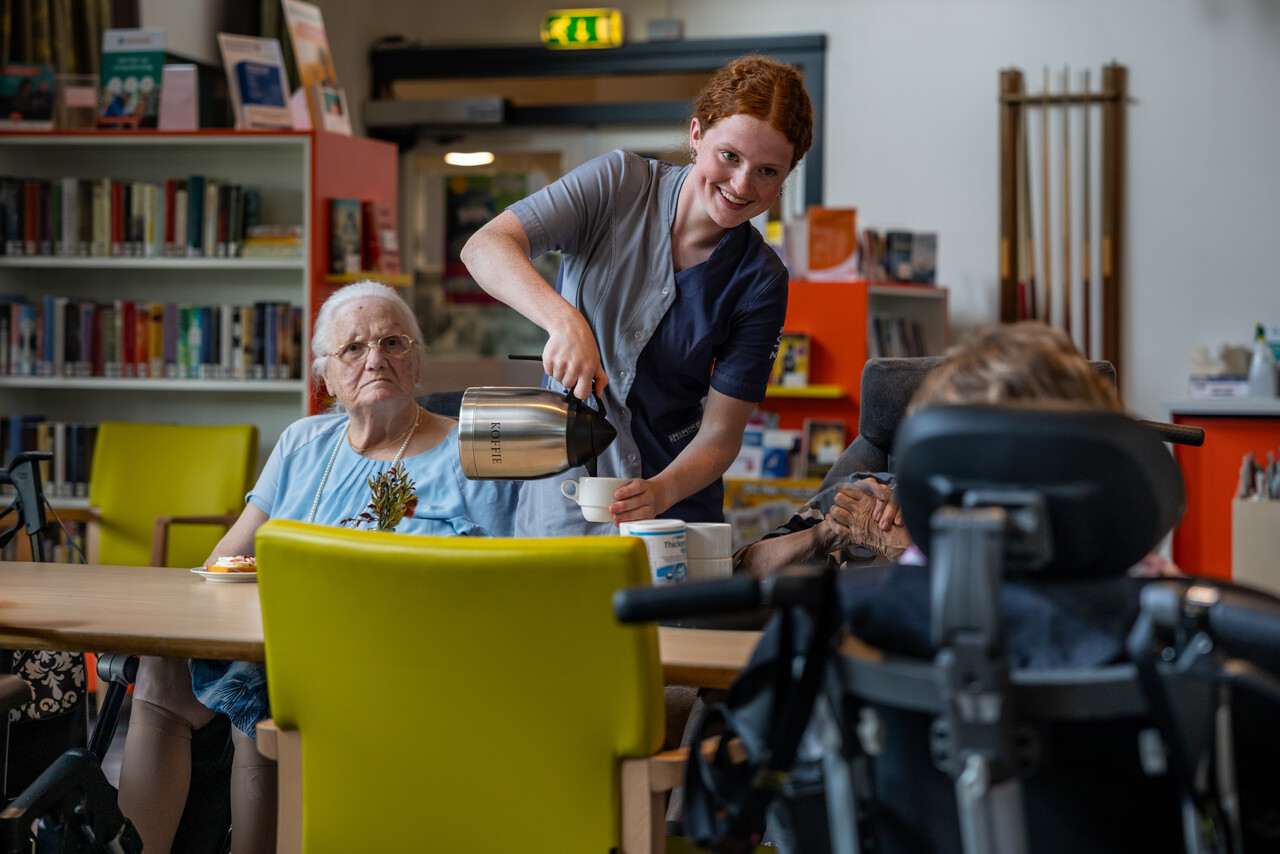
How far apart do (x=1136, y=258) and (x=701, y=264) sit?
4.04m

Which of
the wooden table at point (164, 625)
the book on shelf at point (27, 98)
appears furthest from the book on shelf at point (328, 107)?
the wooden table at point (164, 625)

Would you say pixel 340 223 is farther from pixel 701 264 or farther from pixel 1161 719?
pixel 1161 719

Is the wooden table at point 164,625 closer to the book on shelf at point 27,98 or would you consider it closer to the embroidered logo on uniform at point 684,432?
the embroidered logo on uniform at point 684,432

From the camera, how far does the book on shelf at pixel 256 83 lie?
4.03 m

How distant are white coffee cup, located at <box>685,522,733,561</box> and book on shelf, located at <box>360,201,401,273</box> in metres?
2.86

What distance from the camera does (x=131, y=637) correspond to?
4.38 ft

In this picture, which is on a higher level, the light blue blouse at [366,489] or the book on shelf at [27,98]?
the book on shelf at [27,98]

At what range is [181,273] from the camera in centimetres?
427

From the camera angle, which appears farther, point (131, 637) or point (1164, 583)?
point (131, 637)

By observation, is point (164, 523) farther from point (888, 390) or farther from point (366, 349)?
point (888, 390)

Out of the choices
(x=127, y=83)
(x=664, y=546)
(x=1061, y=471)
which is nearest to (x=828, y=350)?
(x=127, y=83)

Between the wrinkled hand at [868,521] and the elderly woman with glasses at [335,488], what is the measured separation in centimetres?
58

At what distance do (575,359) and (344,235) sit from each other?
2762mm

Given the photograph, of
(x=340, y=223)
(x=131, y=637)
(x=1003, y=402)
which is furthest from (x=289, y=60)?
(x=1003, y=402)
